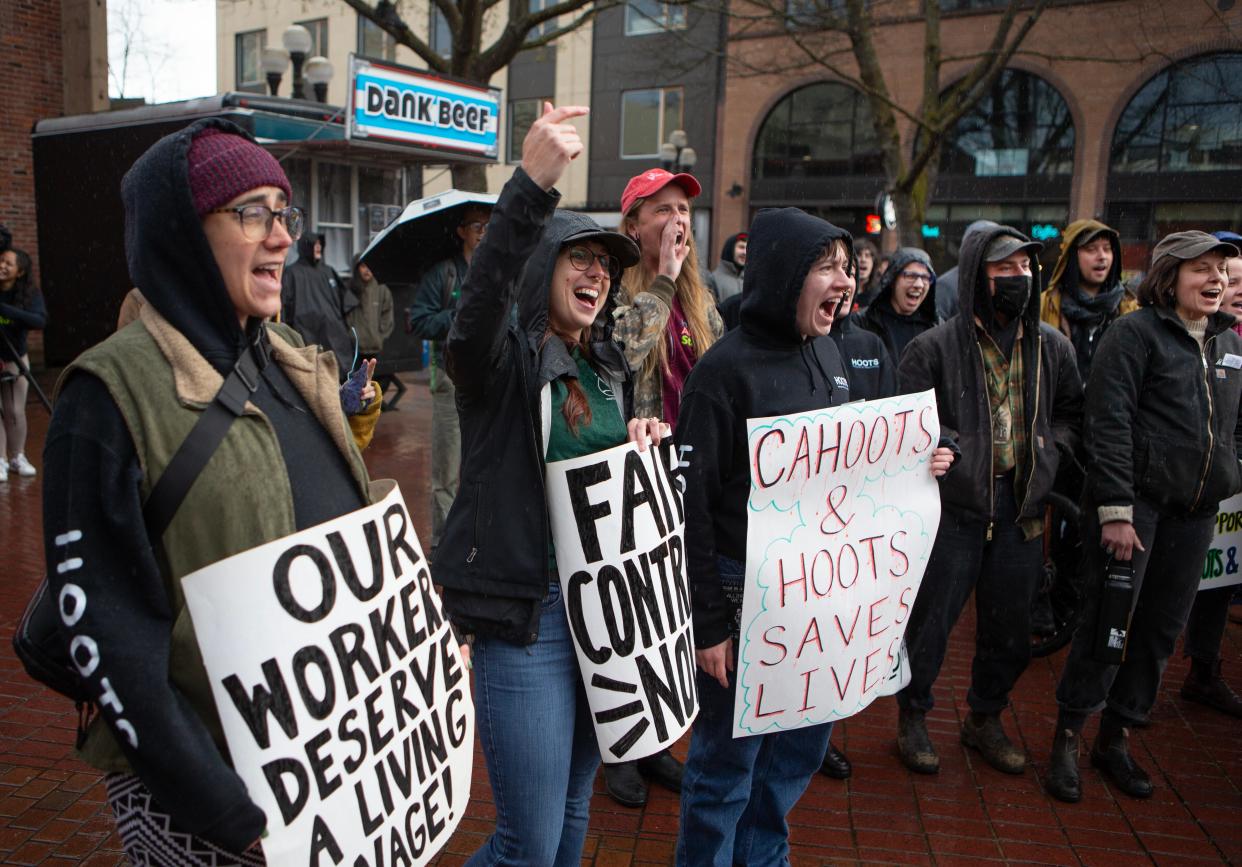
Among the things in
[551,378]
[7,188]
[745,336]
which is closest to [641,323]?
[745,336]

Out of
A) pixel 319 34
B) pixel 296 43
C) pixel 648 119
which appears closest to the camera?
pixel 296 43

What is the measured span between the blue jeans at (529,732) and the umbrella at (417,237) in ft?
8.06

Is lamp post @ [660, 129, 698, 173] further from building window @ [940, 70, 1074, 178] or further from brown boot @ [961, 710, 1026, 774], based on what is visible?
brown boot @ [961, 710, 1026, 774]

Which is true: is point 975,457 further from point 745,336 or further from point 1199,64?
point 1199,64

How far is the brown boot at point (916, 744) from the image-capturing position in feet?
12.9

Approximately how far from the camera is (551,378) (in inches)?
91.8

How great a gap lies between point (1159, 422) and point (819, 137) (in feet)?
72.6

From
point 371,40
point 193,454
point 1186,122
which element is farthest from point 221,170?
point 371,40

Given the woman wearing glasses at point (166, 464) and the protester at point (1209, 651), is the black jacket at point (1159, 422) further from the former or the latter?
the woman wearing glasses at point (166, 464)

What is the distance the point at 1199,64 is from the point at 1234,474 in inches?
766

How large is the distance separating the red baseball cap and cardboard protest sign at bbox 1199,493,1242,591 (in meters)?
2.91

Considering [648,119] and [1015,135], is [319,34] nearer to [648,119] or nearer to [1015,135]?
[648,119]

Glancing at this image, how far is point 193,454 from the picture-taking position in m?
1.61

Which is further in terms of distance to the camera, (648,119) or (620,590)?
(648,119)
